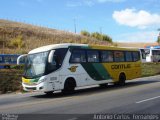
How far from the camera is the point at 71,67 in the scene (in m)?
20.0

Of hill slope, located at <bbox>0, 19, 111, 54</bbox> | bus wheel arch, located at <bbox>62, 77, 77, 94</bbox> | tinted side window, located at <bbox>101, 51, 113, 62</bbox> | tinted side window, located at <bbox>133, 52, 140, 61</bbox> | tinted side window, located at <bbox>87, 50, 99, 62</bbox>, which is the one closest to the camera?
bus wheel arch, located at <bbox>62, 77, 77, 94</bbox>

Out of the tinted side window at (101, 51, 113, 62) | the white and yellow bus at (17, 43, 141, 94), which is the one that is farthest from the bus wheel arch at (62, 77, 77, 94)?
the tinted side window at (101, 51, 113, 62)

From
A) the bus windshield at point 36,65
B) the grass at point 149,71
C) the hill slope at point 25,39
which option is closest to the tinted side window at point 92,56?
the bus windshield at point 36,65

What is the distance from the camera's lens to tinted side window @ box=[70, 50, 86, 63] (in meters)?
20.4

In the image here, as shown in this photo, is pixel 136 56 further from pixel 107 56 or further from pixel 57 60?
pixel 57 60

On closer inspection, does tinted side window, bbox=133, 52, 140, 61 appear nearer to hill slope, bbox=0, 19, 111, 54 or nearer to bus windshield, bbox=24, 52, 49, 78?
bus windshield, bbox=24, 52, 49, 78

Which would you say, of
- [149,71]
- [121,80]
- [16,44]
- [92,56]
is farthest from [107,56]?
[16,44]

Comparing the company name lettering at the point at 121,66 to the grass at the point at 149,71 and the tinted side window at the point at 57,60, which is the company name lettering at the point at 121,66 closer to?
the tinted side window at the point at 57,60

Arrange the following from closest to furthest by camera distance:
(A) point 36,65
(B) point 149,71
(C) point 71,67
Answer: (A) point 36,65, (C) point 71,67, (B) point 149,71

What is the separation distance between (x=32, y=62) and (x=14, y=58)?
2023 cm

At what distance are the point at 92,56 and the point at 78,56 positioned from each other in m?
1.60

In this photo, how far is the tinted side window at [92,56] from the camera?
2188 centimetres

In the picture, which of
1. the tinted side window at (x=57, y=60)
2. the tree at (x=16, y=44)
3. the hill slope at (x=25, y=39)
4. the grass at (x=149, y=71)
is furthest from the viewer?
the hill slope at (x=25, y=39)

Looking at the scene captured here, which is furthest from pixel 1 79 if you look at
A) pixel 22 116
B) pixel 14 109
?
pixel 22 116
